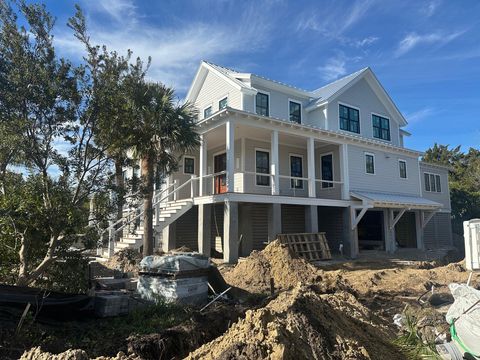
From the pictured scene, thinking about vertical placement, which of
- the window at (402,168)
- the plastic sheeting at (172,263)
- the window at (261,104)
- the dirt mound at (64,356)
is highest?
the window at (261,104)

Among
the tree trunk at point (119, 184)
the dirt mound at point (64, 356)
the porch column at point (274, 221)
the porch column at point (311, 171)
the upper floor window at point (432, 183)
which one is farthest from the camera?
the upper floor window at point (432, 183)

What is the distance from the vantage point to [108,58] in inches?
303

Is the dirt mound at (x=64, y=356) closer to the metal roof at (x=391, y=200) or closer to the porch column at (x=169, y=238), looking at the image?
the porch column at (x=169, y=238)

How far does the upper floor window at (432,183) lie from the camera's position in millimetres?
25422

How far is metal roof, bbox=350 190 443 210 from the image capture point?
18.0 m

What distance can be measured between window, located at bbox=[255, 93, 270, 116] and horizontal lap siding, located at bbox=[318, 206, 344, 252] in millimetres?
6488

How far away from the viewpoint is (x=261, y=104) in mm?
18641

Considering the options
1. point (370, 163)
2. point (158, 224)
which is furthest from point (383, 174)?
point (158, 224)

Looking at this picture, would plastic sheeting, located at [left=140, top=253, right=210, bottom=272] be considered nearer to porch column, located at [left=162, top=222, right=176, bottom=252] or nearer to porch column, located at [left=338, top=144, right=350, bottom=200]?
porch column, located at [left=162, top=222, right=176, bottom=252]

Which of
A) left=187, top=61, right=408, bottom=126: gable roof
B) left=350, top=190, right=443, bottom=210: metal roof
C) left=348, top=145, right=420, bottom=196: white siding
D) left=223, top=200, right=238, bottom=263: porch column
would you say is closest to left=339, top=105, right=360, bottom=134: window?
left=187, top=61, right=408, bottom=126: gable roof

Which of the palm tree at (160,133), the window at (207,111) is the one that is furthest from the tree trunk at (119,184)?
the window at (207,111)

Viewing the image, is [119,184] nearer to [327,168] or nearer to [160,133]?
[160,133]

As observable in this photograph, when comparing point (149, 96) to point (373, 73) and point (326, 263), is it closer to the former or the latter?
point (326, 263)

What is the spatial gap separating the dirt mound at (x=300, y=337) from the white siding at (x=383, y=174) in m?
14.7
